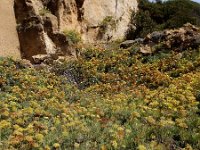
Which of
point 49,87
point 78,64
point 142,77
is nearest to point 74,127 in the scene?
point 49,87

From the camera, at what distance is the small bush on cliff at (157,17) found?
2578cm

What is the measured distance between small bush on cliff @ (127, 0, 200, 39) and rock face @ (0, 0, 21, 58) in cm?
760

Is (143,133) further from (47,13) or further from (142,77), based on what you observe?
(47,13)

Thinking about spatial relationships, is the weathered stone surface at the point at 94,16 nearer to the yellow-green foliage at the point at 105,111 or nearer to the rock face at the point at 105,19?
the rock face at the point at 105,19

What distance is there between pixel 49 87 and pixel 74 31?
374 inches

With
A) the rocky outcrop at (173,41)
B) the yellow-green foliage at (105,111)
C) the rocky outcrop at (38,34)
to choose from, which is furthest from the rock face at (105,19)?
the yellow-green foliage at (105,111)

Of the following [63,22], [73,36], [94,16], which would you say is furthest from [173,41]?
[94,16]

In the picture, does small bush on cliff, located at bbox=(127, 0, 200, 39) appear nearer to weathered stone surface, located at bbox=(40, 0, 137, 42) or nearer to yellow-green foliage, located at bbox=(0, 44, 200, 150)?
weathered stone surface, located at bbox=(40, 0, 137, 42)

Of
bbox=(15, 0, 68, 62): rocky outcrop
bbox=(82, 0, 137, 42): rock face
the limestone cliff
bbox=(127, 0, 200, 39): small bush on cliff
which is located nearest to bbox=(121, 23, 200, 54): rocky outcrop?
the limestone cliff

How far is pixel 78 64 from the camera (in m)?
14.1

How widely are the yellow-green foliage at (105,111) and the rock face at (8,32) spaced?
547 centimetres

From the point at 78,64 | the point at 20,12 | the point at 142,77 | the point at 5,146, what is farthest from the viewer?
the point at 20,12

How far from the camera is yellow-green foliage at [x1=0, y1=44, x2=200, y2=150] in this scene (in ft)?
20.6

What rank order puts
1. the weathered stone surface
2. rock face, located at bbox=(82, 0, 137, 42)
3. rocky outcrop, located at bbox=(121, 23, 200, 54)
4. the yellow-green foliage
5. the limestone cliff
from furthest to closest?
rock face, located at bbox=(82, 0, 137, 42), the weathered stone surface, the limestone cliff, rocky outcrop, located at bbox=(121, 23, 200, 54), the yellow-green foliage
